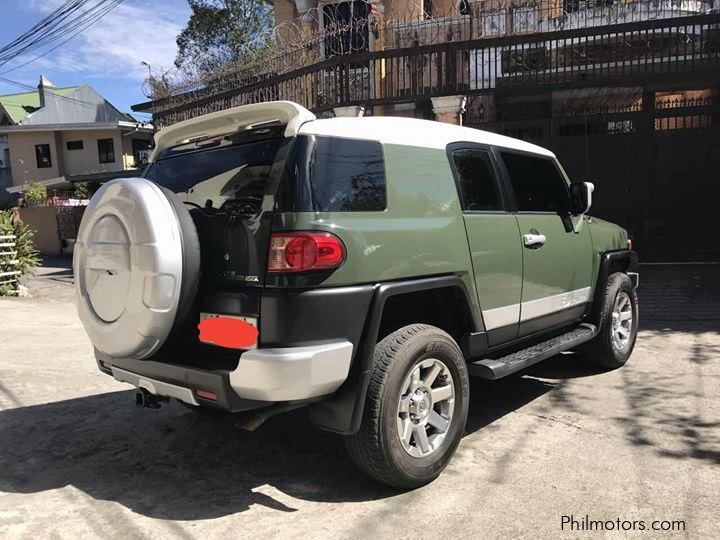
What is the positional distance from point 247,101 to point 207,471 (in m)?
10.1

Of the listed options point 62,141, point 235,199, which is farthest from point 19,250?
point 62,141

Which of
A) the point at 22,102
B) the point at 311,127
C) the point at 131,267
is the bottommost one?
the point at 131,267

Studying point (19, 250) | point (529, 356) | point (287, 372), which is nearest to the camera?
point (287, 372)

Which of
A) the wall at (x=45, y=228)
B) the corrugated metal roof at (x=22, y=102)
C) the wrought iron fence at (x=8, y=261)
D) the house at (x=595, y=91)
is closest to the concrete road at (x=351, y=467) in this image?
the house at (x=595, y=91)

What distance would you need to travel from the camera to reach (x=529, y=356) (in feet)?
13.2

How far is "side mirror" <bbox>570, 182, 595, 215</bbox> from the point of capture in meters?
4.75

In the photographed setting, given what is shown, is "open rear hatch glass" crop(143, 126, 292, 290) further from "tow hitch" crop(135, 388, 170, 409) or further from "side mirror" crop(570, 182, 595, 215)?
"side mirror" crop(570, 182, 595, 215)

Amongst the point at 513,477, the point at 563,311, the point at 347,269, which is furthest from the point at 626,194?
the point at 347,269

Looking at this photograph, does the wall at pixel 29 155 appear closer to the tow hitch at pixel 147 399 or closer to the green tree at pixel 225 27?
the green tree at pixel 225 27

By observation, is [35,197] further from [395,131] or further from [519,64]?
[395,131]

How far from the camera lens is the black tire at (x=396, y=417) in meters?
2.96

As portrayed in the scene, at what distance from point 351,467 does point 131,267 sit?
174 cm

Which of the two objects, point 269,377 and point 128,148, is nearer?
point 269,377

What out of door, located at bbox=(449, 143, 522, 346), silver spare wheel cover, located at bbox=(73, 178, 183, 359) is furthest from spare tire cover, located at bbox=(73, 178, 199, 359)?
door, located at bbox=(449, 143, 522, 346)
